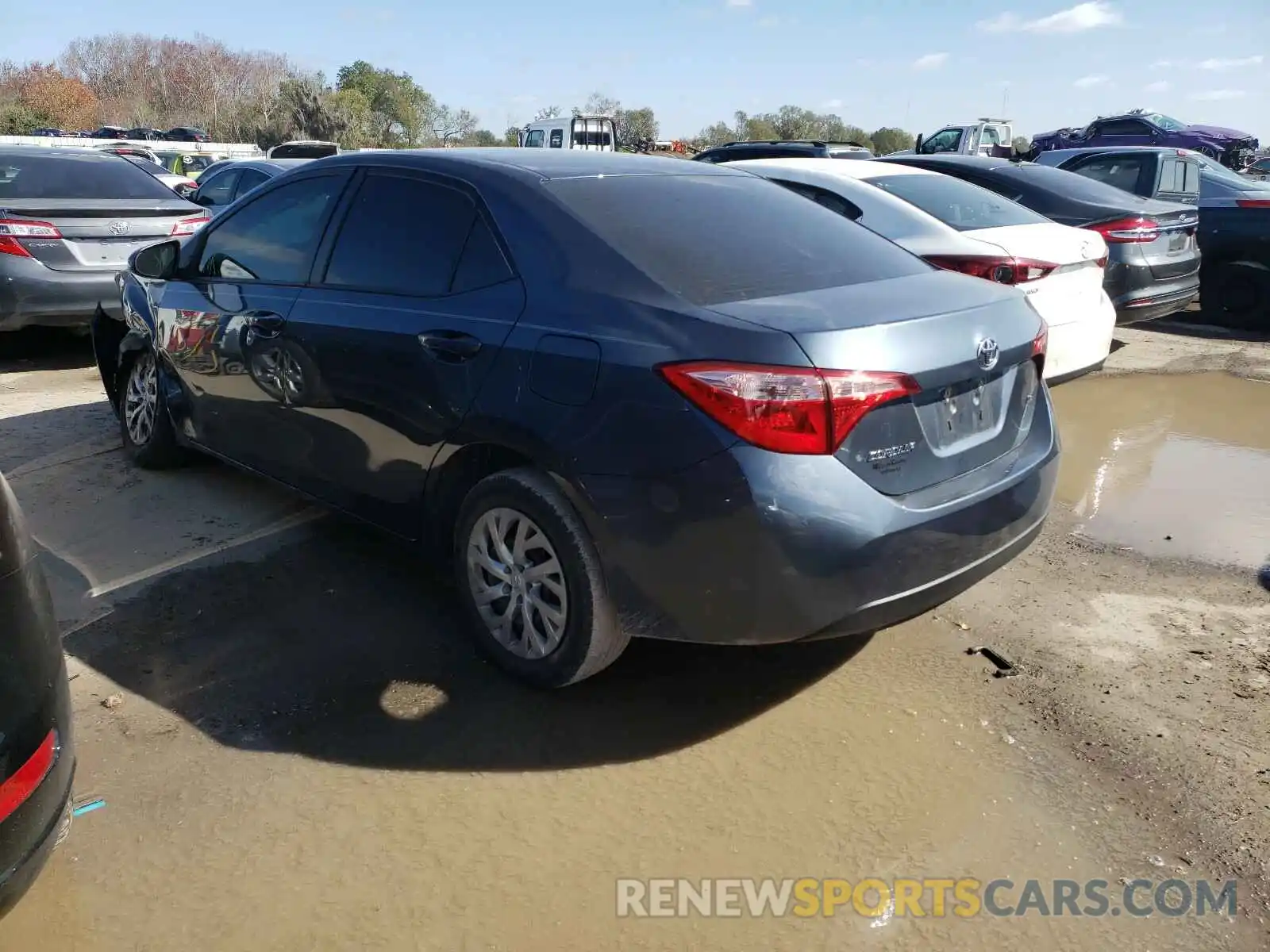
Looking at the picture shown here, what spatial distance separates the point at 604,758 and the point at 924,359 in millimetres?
1440

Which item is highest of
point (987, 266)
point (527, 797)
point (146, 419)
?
point (987, 266)

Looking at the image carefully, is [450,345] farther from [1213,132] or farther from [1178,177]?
[1213,132]

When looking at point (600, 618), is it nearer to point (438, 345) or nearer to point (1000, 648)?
point (438, 345)

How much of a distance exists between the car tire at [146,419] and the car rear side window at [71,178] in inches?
120

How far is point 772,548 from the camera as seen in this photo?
2.66 m

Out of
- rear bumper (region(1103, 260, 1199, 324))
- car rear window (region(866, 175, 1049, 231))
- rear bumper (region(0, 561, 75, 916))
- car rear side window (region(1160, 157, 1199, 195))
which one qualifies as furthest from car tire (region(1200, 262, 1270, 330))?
rear bumper (region(0, 561, 75, 916))

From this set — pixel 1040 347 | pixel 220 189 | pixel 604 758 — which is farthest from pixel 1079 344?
pixel 220 189

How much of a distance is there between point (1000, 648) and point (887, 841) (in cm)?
122

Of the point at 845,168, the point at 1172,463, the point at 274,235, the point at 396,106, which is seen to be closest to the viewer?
the point at 274,235

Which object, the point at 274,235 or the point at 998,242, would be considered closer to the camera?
the point at 274,235

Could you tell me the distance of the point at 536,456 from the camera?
302 cm

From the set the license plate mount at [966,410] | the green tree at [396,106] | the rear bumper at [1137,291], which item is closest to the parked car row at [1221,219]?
the rear bumper at [1137,291]

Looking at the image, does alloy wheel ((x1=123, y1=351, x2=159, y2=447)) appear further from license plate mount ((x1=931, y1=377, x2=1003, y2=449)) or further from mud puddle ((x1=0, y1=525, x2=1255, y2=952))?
license plate mount ((x1=931, y1=377, x2=1003, y2=449))

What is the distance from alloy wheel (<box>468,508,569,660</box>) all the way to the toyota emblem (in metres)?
1.35
